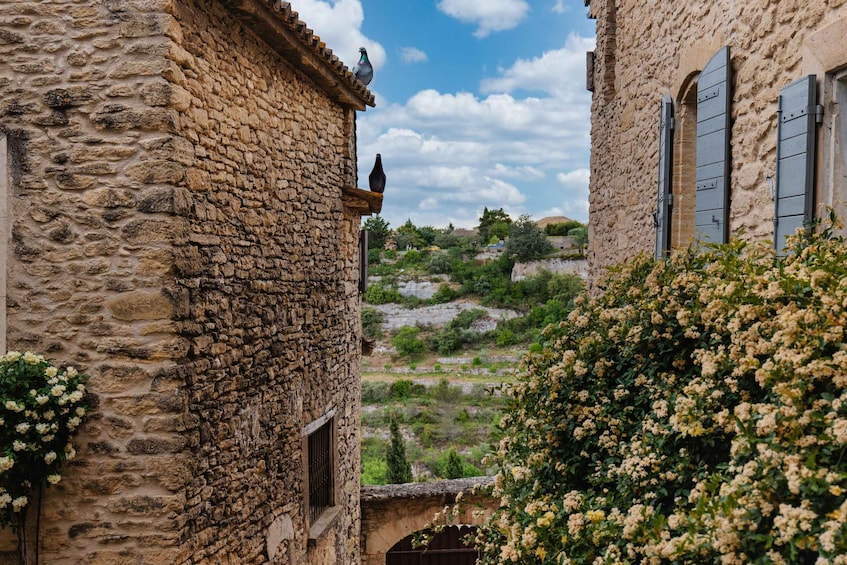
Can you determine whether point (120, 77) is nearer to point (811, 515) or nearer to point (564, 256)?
point (811, 515)

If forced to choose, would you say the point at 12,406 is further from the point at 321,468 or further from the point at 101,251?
the point at 321,468

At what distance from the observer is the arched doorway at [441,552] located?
12.4m

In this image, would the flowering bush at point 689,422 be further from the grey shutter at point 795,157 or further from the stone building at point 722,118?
the stone building at point 722,118

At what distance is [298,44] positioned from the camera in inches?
227

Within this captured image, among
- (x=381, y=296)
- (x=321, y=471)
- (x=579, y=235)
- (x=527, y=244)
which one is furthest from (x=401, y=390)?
(x=579, y=235)

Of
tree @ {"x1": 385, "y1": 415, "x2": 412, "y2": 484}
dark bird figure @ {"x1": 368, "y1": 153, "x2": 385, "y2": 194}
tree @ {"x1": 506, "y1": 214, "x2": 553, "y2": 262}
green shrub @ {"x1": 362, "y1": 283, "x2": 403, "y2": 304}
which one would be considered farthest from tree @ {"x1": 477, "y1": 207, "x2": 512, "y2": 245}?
dark bird figure @ {"x1": 368, "y1": 153, "x2": 385, "y2": 194}

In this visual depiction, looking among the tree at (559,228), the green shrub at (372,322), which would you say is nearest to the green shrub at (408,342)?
the green shrub at (372,322)

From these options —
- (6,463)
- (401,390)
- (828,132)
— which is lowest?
(401,390)

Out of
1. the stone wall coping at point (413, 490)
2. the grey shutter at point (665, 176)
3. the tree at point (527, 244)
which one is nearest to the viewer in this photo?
the grey shutter at point (665, 176)

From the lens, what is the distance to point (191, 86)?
4375 mm

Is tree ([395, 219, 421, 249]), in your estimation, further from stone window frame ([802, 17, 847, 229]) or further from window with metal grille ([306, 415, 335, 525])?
stone window frame ([802, 17, 847, 229])

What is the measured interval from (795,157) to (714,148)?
1043mm

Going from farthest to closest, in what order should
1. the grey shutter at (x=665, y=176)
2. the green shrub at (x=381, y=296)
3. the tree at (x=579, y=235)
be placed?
the tree at (x=579, y=235) < the green shrub at (x=381, y=296) < the grey shutter at (x=665, y=176)

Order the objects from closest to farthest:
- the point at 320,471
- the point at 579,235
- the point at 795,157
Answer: the point at 795,157, the point at 320,471, the point at 579,235
